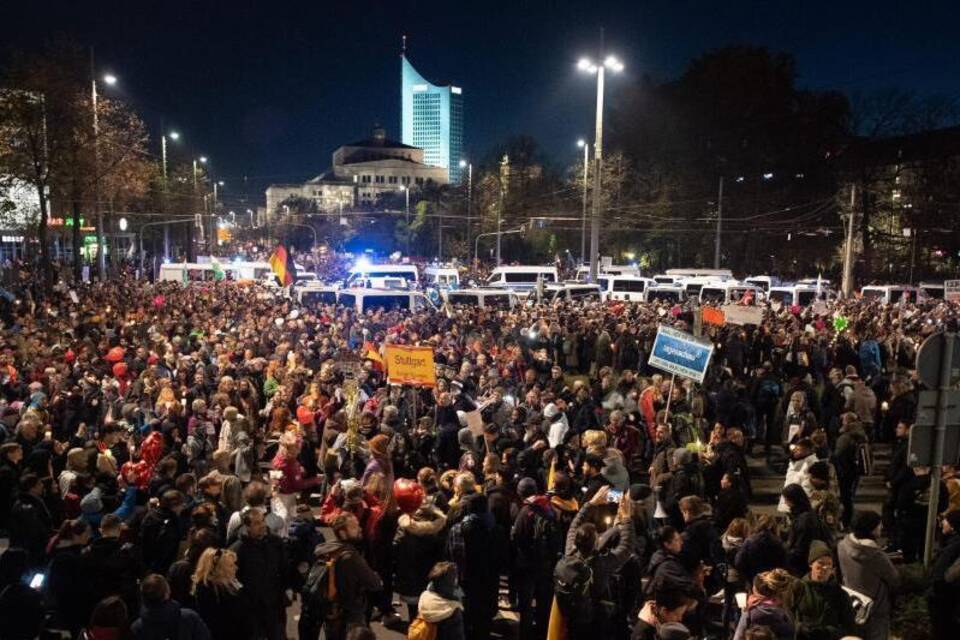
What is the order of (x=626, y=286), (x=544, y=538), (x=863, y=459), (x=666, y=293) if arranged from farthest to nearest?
(x=626, y=286) < (x=666, y=293) < (x=863, y=459) < (x=544, y=538)

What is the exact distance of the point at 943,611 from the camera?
5.59 meters

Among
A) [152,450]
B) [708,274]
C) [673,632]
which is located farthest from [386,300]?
[708,274]

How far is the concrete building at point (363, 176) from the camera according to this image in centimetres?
14788

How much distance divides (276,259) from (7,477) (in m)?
16.3

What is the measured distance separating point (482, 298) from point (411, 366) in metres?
16.0

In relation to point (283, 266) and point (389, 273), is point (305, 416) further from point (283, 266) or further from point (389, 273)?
point (389, 273)

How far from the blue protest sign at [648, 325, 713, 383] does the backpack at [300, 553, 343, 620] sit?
5.94m

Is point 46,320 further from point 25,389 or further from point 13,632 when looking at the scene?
point 13,632

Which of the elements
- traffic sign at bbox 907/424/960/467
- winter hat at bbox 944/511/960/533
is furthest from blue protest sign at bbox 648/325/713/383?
winter hat at bbox 944/511/960/533

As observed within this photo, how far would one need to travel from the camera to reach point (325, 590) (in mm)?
5473

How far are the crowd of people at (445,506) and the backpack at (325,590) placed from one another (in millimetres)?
12

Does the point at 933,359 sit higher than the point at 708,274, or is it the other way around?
the point at 933,359

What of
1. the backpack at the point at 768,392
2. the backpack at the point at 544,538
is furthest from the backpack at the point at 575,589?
the backpack at the point at 768,392

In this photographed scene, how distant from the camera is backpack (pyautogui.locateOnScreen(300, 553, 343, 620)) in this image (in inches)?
215
